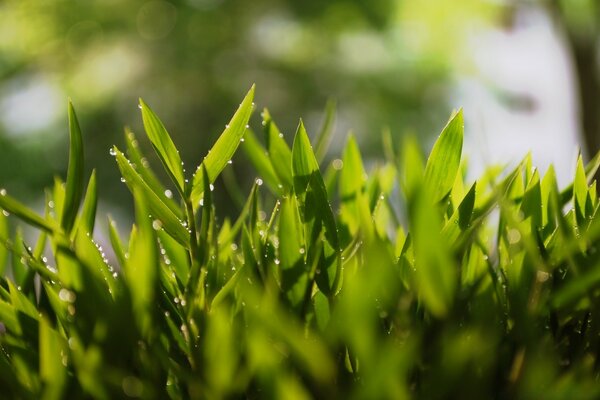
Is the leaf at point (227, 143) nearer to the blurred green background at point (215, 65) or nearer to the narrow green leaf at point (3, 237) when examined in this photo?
the narrow green leaf at point (3, 237)

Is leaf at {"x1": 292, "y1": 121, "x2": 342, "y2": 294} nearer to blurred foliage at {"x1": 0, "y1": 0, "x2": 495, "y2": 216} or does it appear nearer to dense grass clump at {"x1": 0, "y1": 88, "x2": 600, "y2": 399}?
dense grass clump at {"x1": 0, "y1": 88, "x2": 600, "y2": 399}

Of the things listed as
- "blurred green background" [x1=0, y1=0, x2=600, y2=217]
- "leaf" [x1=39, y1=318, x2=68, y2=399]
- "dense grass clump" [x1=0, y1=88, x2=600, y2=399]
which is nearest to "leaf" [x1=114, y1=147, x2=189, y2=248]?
"dense grass clump" [x1=0, y1=88, x2=600, y2=399]

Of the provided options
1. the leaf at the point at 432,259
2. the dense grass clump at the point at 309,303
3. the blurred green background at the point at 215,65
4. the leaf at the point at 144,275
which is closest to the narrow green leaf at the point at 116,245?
the dense grass clump at the point at 309,303

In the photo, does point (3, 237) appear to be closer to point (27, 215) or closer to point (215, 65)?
point (27, 215)

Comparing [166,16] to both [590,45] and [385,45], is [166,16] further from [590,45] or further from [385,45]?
[590,45]

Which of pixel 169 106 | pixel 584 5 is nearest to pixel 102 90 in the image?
pixel 169 106

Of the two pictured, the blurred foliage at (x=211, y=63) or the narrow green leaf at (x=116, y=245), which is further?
Result: the blurred foliage at (x=211, y=63)

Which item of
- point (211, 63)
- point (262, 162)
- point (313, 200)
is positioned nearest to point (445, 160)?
point (313, 200)
